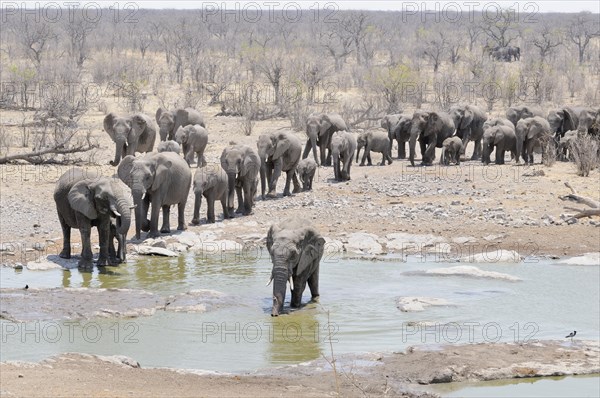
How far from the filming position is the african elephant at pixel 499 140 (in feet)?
96.1

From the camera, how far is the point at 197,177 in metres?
20.6

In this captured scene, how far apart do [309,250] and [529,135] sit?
15812mm

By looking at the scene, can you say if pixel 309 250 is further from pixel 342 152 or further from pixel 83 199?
pixel 342 152

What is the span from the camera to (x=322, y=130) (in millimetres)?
28734

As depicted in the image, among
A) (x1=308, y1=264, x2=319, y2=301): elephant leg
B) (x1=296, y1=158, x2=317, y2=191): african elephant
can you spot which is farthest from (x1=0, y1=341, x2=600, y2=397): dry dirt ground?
(x1=296, y1=158, x2=317, y2=191): african elephant

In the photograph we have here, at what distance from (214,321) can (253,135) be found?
→ 19.1 metres

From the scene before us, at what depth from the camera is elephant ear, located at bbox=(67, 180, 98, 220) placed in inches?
665

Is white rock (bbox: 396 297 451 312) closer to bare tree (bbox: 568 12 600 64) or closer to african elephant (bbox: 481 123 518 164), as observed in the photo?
african elephant (bbox: 481 123 518 164)

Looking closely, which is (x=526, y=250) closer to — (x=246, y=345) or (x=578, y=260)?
(x=578, y=260)

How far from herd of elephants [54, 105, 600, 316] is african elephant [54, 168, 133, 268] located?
0.05 ft

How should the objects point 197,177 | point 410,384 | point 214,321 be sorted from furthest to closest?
point 197,177 → point 214,321 → point 410,384

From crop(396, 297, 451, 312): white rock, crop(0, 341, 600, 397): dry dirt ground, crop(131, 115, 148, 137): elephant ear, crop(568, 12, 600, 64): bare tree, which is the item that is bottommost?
crop(396, 297, 451, 312): white rock

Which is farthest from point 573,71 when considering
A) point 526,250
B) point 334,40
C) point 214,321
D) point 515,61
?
point 214,321

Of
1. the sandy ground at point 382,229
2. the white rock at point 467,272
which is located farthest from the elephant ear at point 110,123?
the white rock at point 467,272
